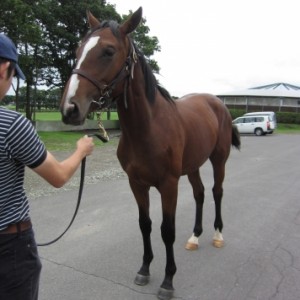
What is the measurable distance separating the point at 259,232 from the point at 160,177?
236 centimetres

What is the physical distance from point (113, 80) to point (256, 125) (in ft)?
89.1

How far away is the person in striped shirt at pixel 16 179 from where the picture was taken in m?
1.65

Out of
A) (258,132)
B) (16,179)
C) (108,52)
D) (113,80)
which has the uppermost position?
(108,52)

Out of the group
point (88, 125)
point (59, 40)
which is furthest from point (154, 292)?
point (59, 40)

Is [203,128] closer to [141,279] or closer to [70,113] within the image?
[141,279]

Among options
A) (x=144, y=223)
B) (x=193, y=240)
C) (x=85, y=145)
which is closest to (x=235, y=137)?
(x=193, y=240)

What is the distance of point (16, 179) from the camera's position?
1805mm

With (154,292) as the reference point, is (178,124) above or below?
above

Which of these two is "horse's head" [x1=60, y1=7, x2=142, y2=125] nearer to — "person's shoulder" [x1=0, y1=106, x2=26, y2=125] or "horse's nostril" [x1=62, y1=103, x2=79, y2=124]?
"horse's nostril" [x1=62, y1=103, x2=79, y2=124]

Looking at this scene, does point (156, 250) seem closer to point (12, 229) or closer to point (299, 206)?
point (12, 229)

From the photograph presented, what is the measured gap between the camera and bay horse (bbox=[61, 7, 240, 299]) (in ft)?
8.22

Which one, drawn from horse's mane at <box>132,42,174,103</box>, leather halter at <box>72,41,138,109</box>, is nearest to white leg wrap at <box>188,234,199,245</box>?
horse's mane at <box>132,42,174,103</box>

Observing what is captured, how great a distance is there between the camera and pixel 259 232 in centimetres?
494

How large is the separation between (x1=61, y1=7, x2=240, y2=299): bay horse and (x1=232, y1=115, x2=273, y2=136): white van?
24193mm
